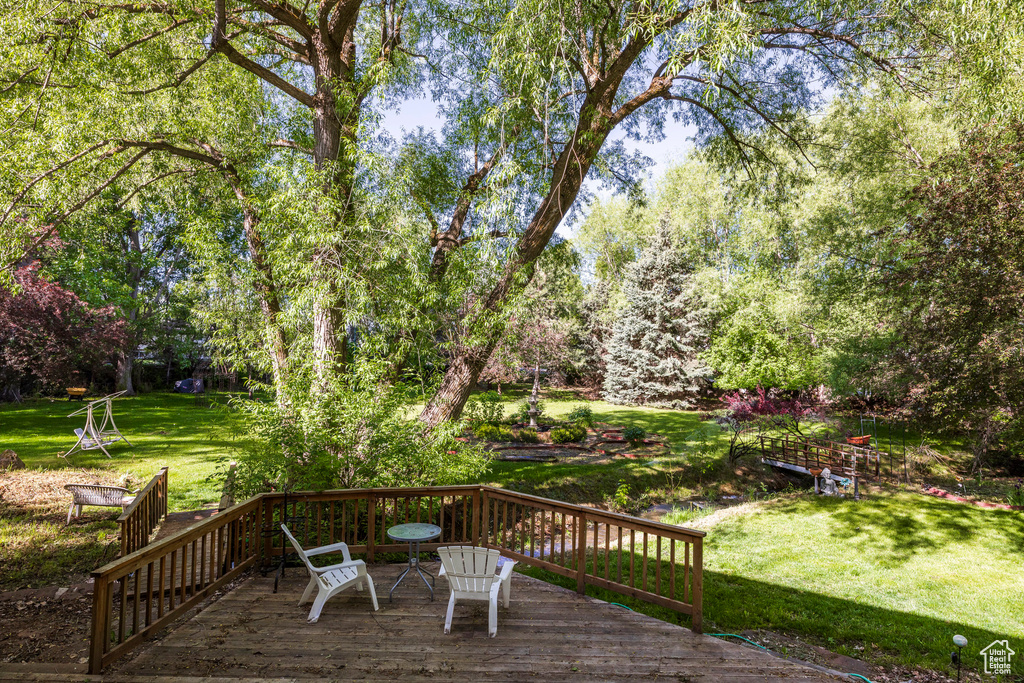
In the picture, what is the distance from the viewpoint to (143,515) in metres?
5.70

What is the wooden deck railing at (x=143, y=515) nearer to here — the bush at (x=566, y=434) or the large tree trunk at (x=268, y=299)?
the large tree trunk at (x=268, y=299)

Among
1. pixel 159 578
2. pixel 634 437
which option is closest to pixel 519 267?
pixel 159 578

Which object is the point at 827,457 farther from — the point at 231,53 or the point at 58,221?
the point at 58,221

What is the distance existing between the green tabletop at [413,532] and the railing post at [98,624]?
6.94 ft

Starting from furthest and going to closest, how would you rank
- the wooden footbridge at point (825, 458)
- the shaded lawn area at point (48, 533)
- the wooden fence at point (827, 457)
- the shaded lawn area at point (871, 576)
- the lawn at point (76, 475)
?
the wooden fence at point (827, 457), the wooden footbridge at point (825, 458), the lawn at point (76, 475), the shaded lawn area at point (48, 533), the shaded lawn area at point (871, 576)

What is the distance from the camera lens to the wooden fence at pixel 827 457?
37.1ft

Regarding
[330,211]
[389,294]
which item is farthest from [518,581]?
[330,211]

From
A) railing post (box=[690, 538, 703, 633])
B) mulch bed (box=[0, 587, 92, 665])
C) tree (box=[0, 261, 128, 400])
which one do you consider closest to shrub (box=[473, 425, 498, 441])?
mulch bed (box=[0, 587, 92, 665])

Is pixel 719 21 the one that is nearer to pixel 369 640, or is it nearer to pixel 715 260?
pixel 369 640

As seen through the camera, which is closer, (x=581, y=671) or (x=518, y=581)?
(x=581, y=671)

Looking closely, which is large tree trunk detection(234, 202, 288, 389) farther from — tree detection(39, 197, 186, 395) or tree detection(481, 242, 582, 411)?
tree detection(39, 197, 186, 395)

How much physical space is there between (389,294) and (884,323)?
11755 mm

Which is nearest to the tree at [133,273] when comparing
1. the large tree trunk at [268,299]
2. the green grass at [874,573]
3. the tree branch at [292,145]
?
the tree branch at [292,145]

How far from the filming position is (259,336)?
27.3 feet
